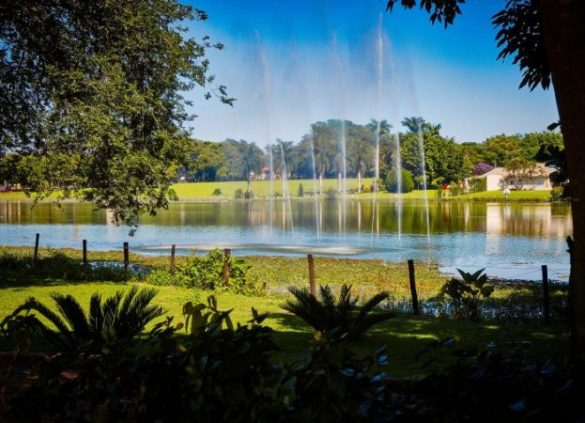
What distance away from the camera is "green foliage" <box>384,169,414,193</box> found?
122m

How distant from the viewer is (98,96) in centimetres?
1381

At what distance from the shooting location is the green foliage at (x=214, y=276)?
17.5 metres

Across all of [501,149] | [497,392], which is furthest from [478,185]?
[497,392]

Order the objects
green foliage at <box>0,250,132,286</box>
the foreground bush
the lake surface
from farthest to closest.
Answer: the lake surface, green foliage at <box>0,250,132,286</box>, the foreground bush

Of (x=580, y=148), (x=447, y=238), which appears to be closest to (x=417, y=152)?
(x=447, y=238)

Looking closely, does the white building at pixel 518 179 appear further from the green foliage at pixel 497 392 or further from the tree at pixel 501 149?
the green foliage at pixel 497 392

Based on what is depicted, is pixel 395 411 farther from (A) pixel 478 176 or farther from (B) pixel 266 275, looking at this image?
(A) pixel 478 176

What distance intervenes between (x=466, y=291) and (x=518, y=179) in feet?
375

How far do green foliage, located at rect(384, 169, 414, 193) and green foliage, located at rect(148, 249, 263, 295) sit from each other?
Answer: 104936 millimetres

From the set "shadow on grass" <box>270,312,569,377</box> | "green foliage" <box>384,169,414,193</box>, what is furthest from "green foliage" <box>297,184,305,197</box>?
"shadow on grass" <box>270,312,569,377</box>

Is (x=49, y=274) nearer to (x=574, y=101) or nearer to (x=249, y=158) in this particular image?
(x=574, y=101)

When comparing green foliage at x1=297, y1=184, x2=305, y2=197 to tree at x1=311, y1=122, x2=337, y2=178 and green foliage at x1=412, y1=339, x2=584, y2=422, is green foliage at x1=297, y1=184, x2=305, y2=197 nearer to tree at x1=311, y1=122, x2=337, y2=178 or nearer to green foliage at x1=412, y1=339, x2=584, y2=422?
tree at x1=311, y1=122, x2=337, y2=178

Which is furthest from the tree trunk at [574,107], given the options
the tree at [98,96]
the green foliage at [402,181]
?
the green foliage at [402,181]

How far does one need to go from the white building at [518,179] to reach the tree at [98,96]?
113 meters
